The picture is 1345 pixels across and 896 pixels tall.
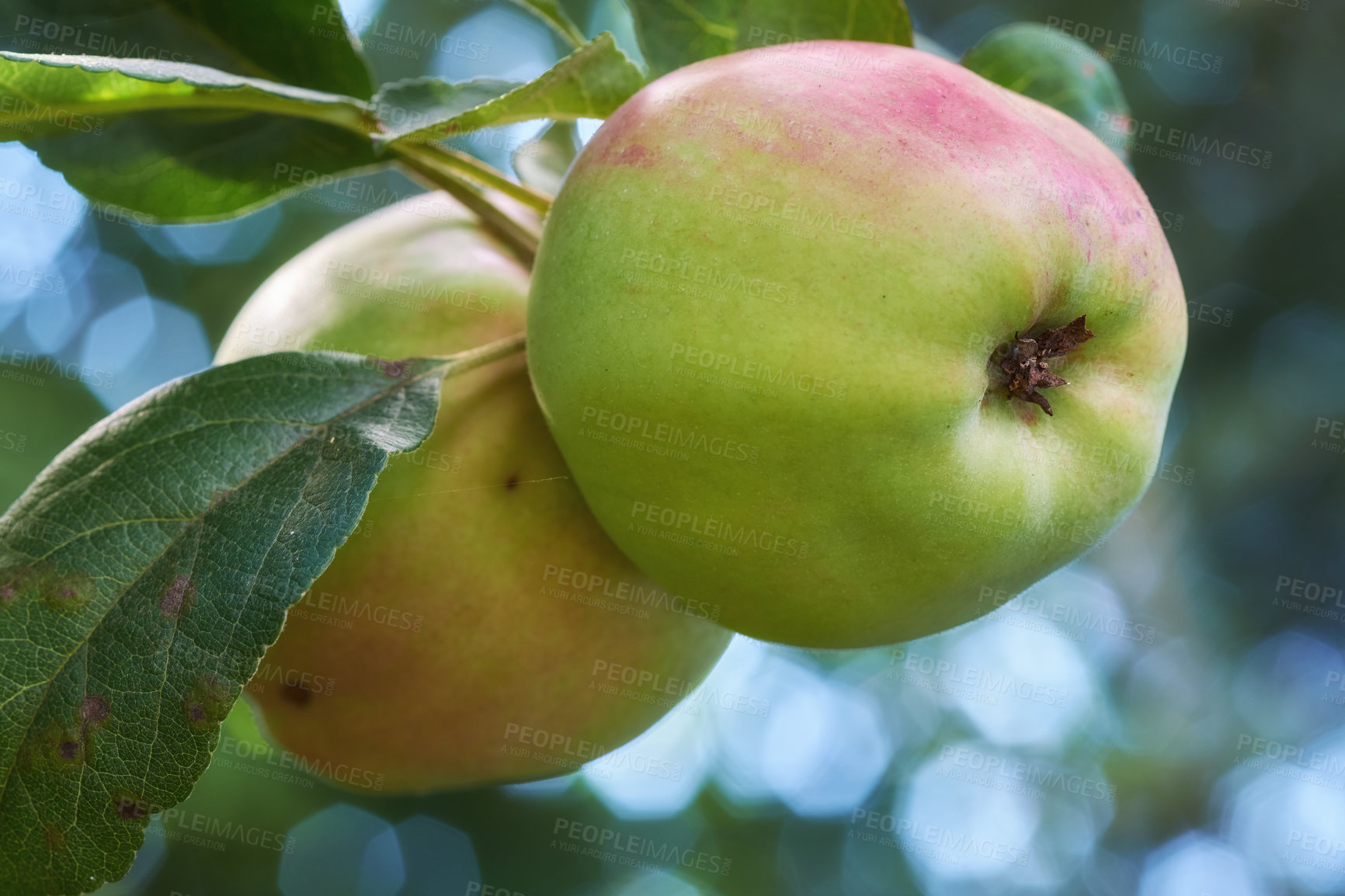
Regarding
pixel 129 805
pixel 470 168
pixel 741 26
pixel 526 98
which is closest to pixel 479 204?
pixel 470 168

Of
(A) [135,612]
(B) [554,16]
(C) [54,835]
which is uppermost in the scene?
(B) [554,16]

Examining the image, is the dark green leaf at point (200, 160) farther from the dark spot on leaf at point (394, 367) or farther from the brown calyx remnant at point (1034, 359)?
the brown calyx remnant at point (1034, 359)

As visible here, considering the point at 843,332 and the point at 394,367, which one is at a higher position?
the point at 843,332

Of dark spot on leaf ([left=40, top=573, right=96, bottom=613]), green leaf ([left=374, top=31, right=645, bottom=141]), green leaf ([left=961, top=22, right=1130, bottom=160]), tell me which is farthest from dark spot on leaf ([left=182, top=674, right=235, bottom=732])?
green leaf ([left=961, top=22, right=1130, bottom=160])

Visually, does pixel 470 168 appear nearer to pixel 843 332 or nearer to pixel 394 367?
pixel 394 367

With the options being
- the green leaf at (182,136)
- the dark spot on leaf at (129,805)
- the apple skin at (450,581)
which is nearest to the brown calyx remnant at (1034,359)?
the apple skin at (450,581)

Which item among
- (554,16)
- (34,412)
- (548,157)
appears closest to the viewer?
(554,16)

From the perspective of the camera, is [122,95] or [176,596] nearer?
[176,596]

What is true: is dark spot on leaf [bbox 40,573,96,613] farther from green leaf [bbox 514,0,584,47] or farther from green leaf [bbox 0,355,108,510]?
green leaf [bbox 0,355,108,510]

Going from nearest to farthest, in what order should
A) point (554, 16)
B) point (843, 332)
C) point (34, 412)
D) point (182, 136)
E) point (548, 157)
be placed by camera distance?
point (843, 332)
point (182, 136)
point (554, 16)
point (548, 157)
point (34, 412)

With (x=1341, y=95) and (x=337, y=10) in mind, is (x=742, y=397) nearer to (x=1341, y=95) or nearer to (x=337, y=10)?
(x=337, y=10)
